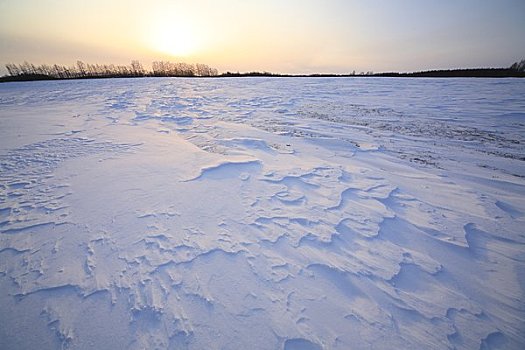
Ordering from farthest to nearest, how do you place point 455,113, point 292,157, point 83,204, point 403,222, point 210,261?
point 455,113 < point 292,157 < point 83,204 < point 403,222 < point 210,261

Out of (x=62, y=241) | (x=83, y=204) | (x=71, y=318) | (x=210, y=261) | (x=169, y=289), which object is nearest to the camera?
(x=71, y=318)

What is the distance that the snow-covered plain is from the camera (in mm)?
1439

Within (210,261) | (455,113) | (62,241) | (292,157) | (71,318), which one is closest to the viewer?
(71,318)

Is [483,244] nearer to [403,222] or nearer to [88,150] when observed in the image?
[403,222]

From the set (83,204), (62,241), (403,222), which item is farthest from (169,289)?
(403,222)

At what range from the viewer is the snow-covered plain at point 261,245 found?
144 cm

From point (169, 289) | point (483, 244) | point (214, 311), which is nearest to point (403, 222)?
point (483, 244)

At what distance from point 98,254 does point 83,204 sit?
35.5 inches

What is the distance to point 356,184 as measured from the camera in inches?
116

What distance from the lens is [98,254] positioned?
189cm

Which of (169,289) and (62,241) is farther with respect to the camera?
(62,241)

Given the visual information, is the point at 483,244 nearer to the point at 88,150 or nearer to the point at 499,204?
the point at 499,204

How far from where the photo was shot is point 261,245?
2020mm

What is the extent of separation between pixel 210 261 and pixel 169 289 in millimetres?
349
